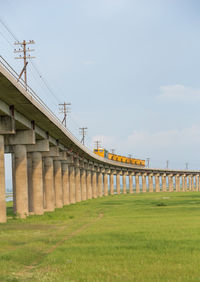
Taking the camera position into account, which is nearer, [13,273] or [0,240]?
[13,273]

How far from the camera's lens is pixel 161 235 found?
2291 cm

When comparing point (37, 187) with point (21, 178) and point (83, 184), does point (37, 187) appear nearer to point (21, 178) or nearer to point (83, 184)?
point (21, 178)

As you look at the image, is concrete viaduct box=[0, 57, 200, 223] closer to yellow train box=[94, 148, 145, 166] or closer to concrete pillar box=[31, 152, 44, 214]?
concrete pillar box=[31, 152, 44, 214]

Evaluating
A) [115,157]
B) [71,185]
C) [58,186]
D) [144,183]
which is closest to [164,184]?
[144,183]

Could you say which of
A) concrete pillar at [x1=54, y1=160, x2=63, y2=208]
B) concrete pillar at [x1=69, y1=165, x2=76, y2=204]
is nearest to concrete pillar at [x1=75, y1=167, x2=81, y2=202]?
concrete pillar at [x1=69, y1=165, x2=76, y2=204]

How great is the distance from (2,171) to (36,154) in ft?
55.0

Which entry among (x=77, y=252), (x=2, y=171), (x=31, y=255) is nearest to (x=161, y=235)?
(x=77, y=252)

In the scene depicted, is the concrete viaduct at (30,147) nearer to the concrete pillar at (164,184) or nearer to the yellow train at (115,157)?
the yellow train at (115,157)

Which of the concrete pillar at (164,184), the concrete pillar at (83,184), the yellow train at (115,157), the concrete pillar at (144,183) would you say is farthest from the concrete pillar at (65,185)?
the concrete pillar at (164,184)

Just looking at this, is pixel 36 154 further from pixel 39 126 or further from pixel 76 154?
pixel 76 154

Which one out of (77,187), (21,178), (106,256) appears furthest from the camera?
(77,187)

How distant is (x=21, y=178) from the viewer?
152ft

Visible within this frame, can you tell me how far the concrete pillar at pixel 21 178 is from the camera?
152 ft

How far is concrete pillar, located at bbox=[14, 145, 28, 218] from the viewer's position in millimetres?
46281
